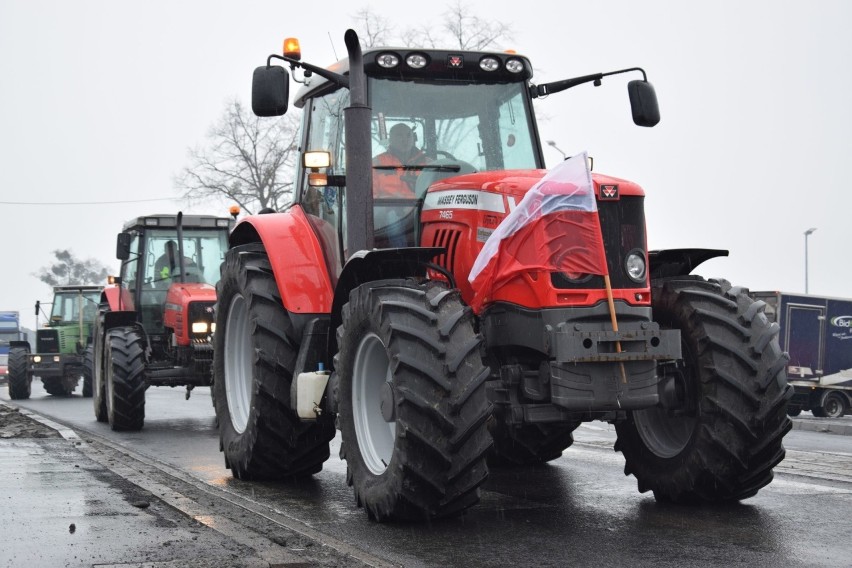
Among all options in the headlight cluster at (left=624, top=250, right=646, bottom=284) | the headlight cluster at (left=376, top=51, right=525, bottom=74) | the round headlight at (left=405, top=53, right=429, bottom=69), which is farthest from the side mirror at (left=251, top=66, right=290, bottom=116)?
the headlight cluster at (left=624, top=250, right=646, bottom=284)

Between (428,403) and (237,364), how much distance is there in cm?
399

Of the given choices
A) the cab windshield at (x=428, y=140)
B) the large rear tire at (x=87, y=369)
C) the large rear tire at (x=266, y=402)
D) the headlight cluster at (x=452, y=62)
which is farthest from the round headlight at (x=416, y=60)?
the large rear tire at (x=87, y=369)

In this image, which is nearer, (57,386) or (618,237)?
(618,237)

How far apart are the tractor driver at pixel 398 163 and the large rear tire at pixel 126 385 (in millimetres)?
8444

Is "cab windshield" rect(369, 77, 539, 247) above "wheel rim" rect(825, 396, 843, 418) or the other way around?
above

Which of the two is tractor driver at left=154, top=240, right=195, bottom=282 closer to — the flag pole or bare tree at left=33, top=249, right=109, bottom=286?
the flag pole

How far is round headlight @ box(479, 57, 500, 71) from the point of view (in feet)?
27.7

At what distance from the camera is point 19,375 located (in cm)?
2831

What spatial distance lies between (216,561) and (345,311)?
7.11ft

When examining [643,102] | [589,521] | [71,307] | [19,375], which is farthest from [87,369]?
[589,521]

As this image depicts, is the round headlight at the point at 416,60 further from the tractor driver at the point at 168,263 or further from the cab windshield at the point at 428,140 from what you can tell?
the tractor driver at the point at 168,263

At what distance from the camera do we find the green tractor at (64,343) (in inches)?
1143

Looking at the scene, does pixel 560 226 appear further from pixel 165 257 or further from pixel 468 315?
pixel 165 257

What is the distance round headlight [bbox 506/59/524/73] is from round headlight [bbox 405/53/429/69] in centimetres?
68
